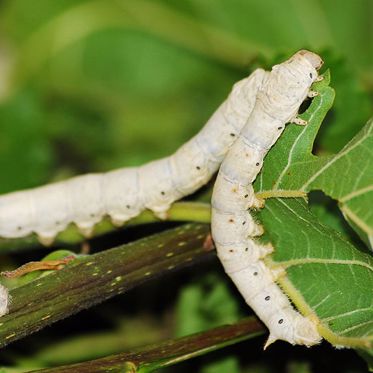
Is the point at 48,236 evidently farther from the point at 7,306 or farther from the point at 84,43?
the point at 84,43

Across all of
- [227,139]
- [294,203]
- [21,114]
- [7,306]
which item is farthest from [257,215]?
[21,114]

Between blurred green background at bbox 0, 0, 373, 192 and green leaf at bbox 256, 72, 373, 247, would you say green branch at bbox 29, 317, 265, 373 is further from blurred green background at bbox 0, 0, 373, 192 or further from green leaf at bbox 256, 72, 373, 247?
blurred green background at bbox 0, 0, 373, 192

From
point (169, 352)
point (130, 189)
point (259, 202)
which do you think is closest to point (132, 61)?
point (130, 189)

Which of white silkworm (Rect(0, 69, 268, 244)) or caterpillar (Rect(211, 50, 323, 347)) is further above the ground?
white silkworm (Rect(0, 69, 268, 244))

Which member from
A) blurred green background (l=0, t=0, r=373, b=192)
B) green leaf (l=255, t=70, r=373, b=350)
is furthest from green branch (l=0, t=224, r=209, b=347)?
blurred green background (l=0, t=0, r=373, b=192)

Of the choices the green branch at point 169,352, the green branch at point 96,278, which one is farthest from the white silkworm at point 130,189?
the green branch at point 169,352
